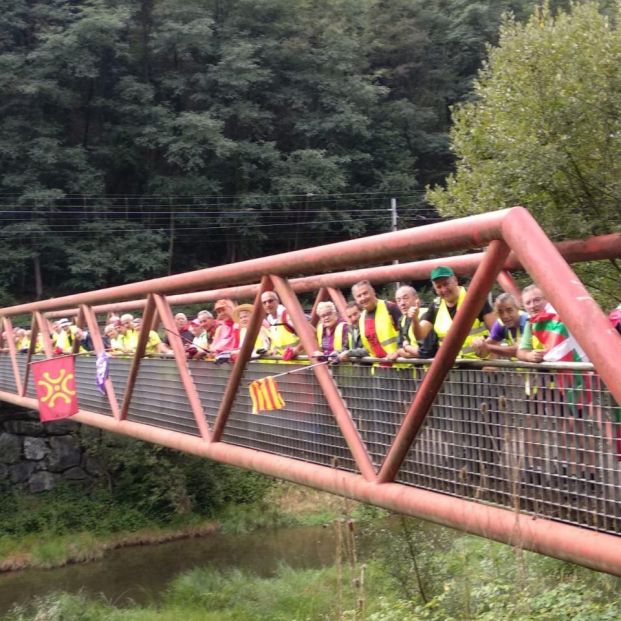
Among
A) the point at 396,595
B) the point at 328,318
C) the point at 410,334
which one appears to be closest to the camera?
the point at 410,334

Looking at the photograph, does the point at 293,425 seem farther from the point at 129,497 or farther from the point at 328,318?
the point at 129,497

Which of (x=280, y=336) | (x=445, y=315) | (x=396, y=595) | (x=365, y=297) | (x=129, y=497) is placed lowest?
(x=129, y=497)

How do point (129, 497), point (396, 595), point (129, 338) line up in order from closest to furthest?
point (129, 338) < point (396, 595) < point (129, 497)

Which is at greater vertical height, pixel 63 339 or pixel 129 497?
pixel 63 339

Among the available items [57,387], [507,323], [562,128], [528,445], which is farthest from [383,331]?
[562,128]

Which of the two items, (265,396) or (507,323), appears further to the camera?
(265,396)

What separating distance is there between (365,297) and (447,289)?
89cm

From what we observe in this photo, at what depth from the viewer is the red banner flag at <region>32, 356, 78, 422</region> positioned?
7.94m

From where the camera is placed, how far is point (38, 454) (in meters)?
20.8

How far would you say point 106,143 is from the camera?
32875 millimetres

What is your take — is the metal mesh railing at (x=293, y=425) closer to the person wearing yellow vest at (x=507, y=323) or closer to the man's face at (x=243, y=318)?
the person wearing yellow vest at (x=507, y=323)

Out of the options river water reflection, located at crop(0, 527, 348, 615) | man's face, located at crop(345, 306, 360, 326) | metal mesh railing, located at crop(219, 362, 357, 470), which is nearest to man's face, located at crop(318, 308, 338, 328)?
man's face, located at crop(345, 306, 360, 326)

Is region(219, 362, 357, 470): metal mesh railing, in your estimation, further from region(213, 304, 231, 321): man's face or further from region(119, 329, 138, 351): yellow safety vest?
region(119, 329, 138, 351): yellow safety vest

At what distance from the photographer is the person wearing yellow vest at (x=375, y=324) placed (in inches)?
181
